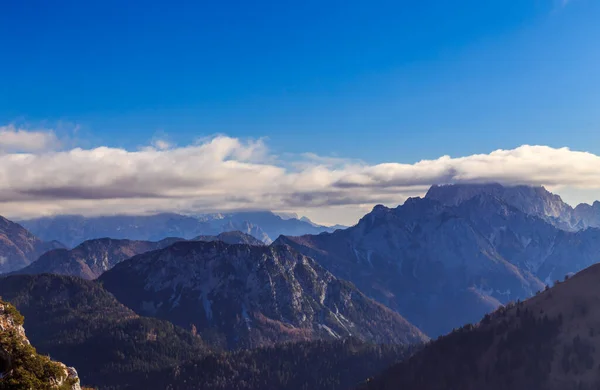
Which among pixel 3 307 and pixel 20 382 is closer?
pixel 20 382

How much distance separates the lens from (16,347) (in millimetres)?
96312

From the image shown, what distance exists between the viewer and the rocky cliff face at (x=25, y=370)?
9088 centimetres

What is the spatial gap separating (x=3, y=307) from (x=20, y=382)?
30059 millimetres

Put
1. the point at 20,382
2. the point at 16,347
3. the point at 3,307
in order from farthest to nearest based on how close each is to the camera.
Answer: the point at 3,307 → the point at 16,347 → the point at 20,382

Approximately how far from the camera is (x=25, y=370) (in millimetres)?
93125

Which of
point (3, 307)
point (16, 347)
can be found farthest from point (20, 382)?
point (3, 307)

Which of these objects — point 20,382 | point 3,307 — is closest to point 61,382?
point 20,382

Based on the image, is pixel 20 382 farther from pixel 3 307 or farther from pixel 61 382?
pixel 3 307

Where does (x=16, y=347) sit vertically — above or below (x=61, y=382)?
above

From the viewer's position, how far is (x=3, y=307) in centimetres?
11419

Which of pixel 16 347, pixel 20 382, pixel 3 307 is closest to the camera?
pixel 20 382

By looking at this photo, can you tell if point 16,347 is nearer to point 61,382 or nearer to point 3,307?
point 61,382

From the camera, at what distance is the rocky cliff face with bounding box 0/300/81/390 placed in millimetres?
90875

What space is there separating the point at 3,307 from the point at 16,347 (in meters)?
22.0
